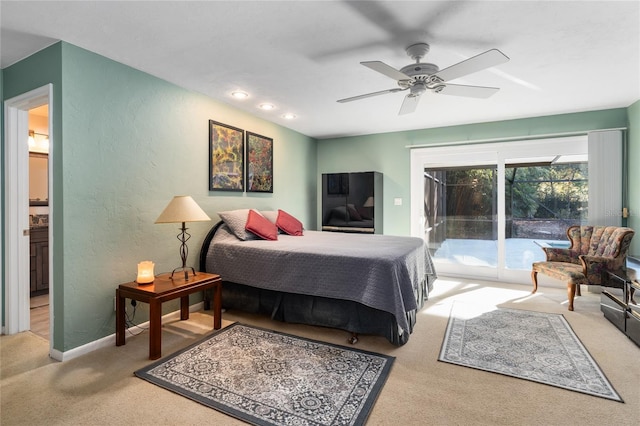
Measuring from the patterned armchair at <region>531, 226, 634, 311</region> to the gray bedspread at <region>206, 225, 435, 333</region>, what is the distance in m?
1.55

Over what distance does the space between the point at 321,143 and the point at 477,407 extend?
4914 mm

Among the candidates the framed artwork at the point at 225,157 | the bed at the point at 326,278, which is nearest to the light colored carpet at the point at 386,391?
the bed at the point at 326,278

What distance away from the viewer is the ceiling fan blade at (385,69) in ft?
7.14

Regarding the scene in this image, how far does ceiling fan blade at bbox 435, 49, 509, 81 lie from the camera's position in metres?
2.03

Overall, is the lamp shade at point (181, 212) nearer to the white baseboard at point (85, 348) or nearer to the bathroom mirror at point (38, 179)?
the white baseboard at point (85, 348)

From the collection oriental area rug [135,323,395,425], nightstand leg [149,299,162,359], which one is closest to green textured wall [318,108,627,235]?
oriental area rug [135,323,395,425]

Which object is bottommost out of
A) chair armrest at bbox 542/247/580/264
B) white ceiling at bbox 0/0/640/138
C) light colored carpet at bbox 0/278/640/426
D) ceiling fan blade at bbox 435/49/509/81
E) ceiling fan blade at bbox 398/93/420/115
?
light colored carpet at bbox 0/278/640/426

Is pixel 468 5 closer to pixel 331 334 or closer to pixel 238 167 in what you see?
pixel 331 334

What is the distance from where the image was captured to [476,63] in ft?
7.12

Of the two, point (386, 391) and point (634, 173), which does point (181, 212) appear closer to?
point (386, 391)

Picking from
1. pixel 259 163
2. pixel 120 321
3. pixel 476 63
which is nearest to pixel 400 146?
pixel 259 163

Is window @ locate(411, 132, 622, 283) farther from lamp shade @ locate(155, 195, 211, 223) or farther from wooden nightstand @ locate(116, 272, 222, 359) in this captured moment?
lamp shade @ locate(155, 195, 211, 223)

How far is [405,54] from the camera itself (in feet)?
8.59

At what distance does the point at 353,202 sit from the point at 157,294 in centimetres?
341
